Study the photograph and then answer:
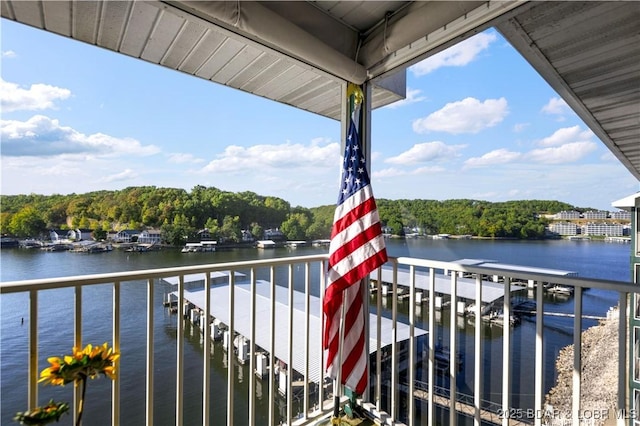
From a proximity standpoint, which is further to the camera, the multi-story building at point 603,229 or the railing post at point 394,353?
the railing post at point 394,353

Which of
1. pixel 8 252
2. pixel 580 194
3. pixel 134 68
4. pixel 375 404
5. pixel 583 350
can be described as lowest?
pixel 375 404

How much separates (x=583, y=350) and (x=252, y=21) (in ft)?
8.24

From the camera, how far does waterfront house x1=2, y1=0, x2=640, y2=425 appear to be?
5.08 feet

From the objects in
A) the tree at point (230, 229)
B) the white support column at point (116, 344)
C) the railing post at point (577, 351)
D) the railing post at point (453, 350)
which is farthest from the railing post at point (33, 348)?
the railing post at point (577, 351)

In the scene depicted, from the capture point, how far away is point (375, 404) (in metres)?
2.46

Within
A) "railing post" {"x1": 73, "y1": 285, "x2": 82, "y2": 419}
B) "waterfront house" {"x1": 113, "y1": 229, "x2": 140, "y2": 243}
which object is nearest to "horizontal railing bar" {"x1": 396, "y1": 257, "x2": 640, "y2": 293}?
"waterfront house" {"x1": 113, "y1": 229, "x2": 140, "y2": 243}

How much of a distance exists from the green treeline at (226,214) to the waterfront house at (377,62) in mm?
288

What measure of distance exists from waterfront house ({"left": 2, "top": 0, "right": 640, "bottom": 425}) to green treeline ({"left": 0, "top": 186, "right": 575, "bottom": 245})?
11.4 inches

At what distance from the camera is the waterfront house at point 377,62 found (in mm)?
1549

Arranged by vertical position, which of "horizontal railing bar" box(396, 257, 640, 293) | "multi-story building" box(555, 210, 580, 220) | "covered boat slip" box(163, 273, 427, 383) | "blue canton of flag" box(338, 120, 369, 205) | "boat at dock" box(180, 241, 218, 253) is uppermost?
"blue canton of flag" box(338, 120, 369, 205)

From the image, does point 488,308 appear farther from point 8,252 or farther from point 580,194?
point 8,252

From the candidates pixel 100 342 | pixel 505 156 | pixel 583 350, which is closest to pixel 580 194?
pixel 505 156

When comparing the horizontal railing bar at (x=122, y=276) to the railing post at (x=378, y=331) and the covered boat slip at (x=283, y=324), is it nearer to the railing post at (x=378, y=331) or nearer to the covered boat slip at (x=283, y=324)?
the railing post at (x=378, y=331)

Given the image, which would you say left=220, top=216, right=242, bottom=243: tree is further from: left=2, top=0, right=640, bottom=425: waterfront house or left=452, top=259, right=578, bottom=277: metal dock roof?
left=452, top=259, right=578, bottom=277: metal dock roof
